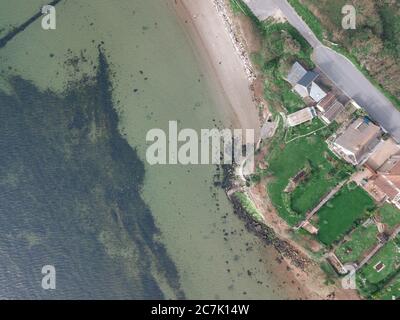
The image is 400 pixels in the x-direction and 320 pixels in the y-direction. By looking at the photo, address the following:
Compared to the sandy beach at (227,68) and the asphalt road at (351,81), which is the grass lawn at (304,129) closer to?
the sandy beach at (227,68)

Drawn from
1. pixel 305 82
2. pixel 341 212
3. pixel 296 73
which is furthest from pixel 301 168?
pixel 296 73

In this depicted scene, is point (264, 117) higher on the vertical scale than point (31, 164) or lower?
higher

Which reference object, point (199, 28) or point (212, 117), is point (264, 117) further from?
point (199, 28)

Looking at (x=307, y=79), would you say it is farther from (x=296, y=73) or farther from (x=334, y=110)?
(x=334, y=110)

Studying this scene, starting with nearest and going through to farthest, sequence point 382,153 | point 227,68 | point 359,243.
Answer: point 382,153 < point 359,243 < point 227,68

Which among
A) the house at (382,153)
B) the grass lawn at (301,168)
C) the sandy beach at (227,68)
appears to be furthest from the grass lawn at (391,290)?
the house at (382,153)
